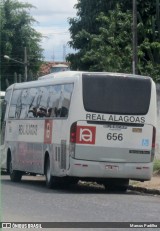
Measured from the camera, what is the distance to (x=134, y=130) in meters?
21.2

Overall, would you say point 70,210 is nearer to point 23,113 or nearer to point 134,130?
point 134,130

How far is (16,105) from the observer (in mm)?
26531

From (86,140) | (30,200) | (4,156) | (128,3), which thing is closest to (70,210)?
(30,200)

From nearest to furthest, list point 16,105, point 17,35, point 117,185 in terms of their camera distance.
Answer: point 117,185
point 16,105
point 17,35

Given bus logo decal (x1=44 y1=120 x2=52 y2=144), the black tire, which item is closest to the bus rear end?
the black tire

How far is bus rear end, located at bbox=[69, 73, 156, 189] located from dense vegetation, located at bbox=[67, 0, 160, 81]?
16.9 metres

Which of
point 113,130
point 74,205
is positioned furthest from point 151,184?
point 74,205

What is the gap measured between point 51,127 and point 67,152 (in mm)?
1671

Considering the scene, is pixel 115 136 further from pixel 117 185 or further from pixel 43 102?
pixel 43 102

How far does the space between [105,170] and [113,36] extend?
19.6 meters

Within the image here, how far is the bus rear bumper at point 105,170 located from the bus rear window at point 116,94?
4.35 feet

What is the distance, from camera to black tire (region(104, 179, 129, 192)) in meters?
22.4

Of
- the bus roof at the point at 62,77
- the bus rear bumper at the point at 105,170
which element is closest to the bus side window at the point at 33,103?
the bus roof at the point at 62,77

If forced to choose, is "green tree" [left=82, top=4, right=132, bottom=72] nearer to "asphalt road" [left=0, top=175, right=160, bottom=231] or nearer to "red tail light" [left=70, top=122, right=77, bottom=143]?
"asphalt road" [left=0, top=175, right=160, bottom=231]
